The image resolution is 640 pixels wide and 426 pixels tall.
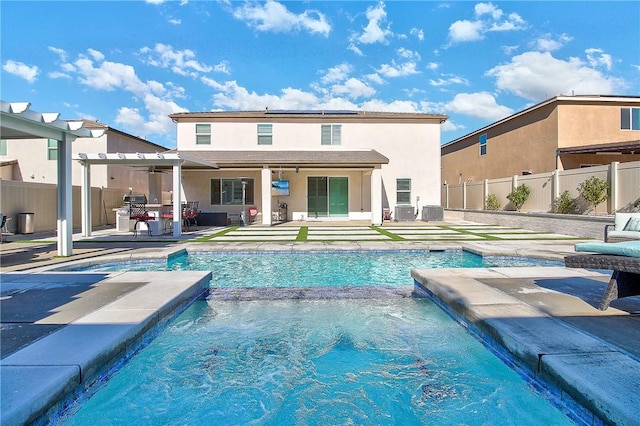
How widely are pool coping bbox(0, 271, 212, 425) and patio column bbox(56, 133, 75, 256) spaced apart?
194 inches

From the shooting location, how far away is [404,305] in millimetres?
5715

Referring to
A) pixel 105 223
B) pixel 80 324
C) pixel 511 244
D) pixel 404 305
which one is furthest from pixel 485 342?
pixel 105 223

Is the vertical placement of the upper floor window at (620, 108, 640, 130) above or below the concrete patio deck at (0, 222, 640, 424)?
above

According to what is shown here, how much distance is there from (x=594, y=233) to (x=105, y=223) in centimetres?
2168

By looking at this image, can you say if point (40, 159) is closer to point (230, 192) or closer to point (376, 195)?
point (230, 192)

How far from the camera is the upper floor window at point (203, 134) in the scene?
806 inches

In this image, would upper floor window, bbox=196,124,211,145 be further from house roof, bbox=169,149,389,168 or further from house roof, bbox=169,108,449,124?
house roof, bbox=169,149,389,168

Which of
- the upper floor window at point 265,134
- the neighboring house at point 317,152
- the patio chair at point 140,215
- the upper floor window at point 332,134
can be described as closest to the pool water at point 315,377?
the patio chair at point 140,215

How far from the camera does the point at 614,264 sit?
3.89 metres

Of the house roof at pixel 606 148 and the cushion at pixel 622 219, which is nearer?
the cushion at pixel 622 219

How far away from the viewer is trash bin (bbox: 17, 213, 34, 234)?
1399cm

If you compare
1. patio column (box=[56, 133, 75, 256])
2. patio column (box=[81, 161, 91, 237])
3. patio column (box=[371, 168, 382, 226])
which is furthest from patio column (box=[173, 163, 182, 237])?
patio column (box=[371, 168, 382, 226])

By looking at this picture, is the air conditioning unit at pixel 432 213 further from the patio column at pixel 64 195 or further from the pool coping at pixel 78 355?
the pool coping at pixel 78 355

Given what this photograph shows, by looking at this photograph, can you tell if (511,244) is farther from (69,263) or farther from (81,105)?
(81,105)
